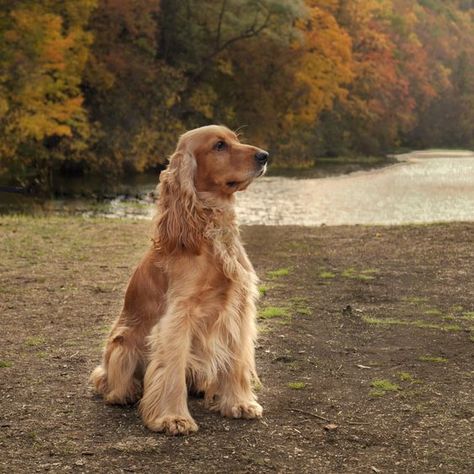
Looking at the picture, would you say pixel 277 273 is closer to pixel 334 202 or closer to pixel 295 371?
pixel 295 371

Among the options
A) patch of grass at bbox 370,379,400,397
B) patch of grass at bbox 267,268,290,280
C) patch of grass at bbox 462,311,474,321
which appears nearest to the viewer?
patch of grass at bbox 370,379,400,397

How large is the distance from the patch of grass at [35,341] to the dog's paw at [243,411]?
217 cm

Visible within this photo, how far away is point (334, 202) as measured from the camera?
21.0 m

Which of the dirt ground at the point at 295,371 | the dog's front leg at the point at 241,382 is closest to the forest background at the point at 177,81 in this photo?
the dirt ground at the point at 295,371

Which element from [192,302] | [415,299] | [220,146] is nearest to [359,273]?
[415,299]

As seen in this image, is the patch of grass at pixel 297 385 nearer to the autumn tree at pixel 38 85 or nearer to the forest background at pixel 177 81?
the forest background at pixel 177 81

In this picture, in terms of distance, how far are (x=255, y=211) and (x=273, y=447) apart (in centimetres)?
1460

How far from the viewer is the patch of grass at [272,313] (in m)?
6.92

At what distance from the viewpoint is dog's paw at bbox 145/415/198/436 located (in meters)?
4.12

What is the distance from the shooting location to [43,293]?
7.89 meters

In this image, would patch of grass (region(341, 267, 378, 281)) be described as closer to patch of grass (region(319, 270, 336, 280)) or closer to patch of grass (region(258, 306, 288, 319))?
patch of grass (region(319, 270, 336, 280))

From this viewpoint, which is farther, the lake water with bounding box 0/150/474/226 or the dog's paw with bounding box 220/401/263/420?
the lake water with bounding box 0/150/474/226

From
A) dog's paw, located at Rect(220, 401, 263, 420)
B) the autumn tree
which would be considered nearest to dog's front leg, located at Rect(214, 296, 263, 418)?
dog's paw, located at Rect(220, 401, 263, 420)

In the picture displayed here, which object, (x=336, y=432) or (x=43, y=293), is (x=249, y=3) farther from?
(x=336, y=432)
